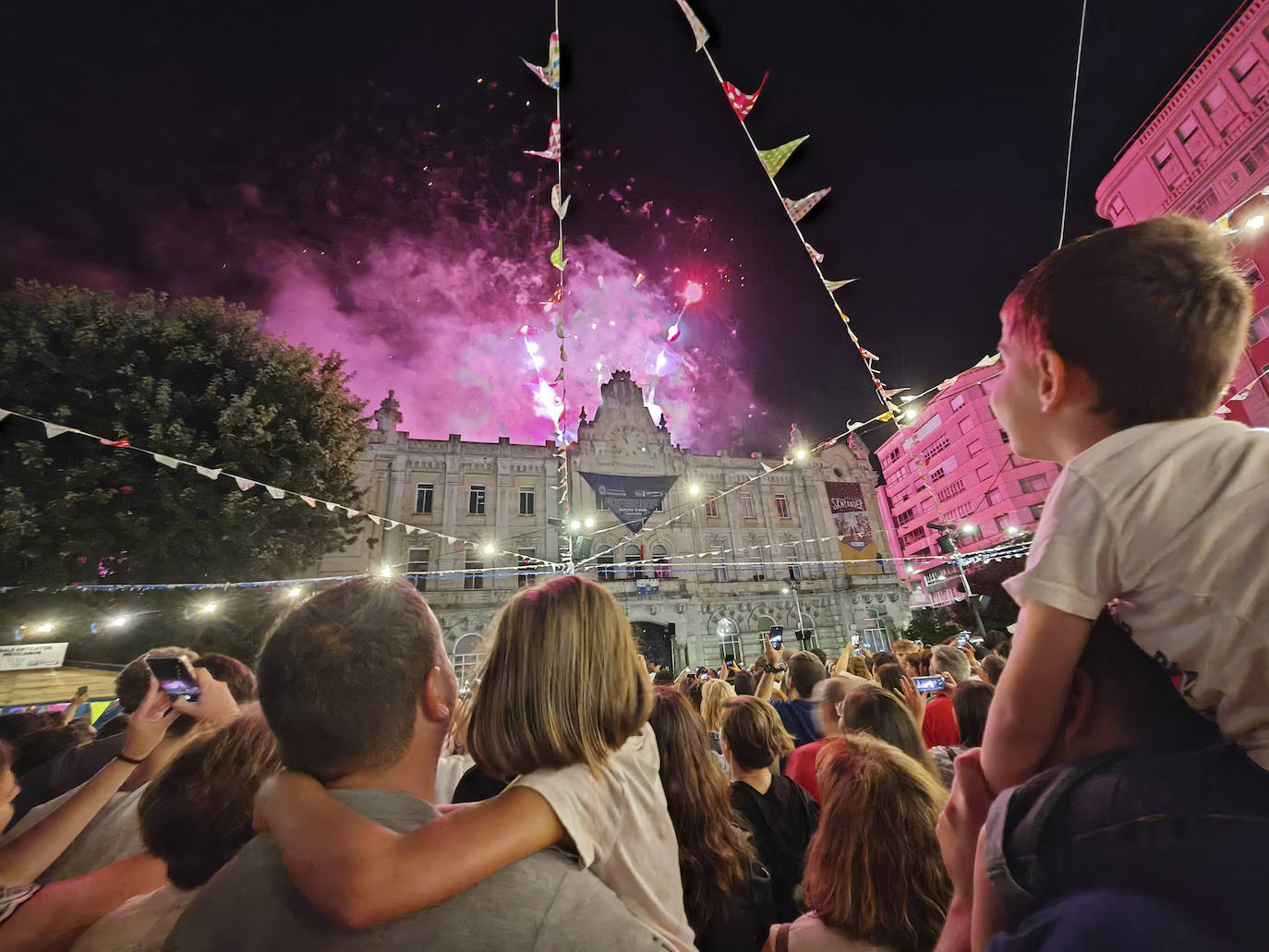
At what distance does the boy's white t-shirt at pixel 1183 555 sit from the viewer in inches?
35.5

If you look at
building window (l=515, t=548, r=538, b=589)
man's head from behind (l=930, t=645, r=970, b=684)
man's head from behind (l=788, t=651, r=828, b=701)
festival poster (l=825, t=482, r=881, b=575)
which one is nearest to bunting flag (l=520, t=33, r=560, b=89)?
man's head from behind (l=788, t=651, r=828, b=701)

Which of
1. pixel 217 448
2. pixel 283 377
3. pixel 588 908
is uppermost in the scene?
pixel 283 377

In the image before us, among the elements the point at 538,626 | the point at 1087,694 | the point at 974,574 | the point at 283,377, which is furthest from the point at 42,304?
the point at 974,574

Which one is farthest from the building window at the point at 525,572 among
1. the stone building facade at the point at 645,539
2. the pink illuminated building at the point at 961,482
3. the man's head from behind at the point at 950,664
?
the pink illuminated building at the point at 961,482

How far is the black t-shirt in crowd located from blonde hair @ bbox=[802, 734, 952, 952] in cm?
101

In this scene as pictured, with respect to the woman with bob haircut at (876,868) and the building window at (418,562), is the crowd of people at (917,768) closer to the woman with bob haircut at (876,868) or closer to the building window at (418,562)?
the woman with bob haircut at (876,868)

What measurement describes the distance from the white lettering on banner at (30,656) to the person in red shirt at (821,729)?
15.1m

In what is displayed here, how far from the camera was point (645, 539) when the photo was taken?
26.2m

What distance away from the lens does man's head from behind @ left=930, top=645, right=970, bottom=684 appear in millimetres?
6250

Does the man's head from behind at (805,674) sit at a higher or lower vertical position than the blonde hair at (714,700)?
higher

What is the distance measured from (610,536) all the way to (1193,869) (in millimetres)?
24993

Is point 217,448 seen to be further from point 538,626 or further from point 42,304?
point 538,626

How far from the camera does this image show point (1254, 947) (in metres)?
0.76

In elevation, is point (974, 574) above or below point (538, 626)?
above
